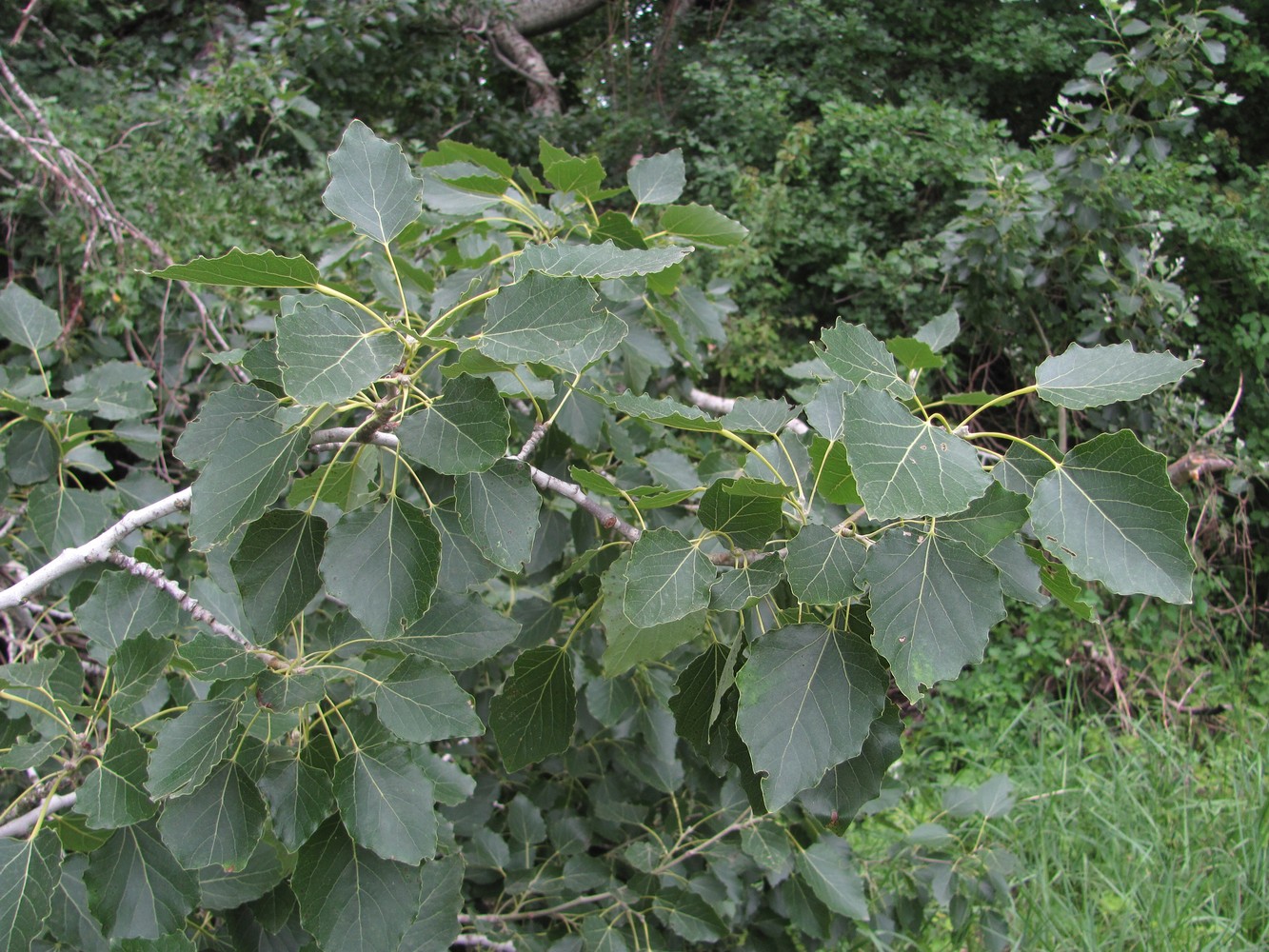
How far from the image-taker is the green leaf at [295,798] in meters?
0.80

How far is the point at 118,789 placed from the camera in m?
0.81

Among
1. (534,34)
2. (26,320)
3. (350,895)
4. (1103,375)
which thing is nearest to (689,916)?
(350,895)

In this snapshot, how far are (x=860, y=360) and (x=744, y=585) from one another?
8.8 inches

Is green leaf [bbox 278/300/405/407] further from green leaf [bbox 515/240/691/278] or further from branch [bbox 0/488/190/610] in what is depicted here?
branch [bbox 0/488/190/610]

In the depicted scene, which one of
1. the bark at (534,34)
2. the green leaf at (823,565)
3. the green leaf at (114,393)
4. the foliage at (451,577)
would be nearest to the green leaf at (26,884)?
the foliage at (451,577)

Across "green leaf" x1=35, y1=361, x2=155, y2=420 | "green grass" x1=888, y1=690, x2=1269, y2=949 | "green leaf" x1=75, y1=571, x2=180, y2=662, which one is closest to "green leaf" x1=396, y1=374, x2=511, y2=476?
"green leaf" x1=75, y1=571, x2=180, y2=662

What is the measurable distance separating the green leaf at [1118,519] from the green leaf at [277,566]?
622 millimetres

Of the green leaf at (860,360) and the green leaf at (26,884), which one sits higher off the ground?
the green leaf at (860,360)

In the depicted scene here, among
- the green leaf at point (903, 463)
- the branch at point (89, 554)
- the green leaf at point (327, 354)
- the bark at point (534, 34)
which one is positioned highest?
the green leaf at point (327, 354)

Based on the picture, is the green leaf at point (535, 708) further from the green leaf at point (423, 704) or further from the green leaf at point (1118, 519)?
the green leaf at point (1118, 519)

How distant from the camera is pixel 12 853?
0.81 meters

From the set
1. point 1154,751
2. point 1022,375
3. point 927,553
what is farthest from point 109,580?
point 1022,375

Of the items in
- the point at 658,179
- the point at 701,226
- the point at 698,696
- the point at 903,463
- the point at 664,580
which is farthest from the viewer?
the point at 658,179

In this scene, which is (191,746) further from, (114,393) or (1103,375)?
(1103,375)
